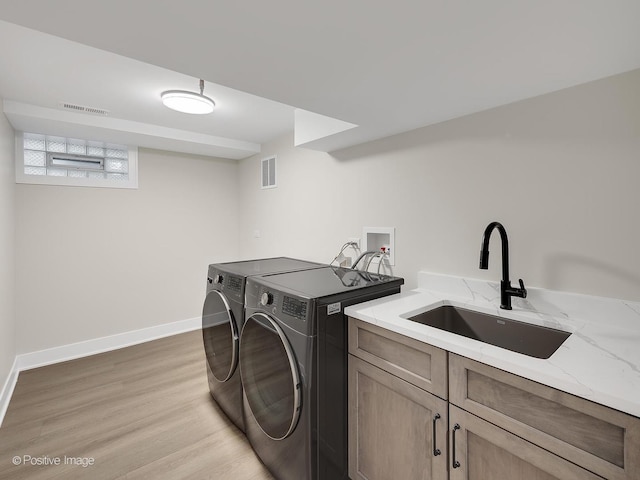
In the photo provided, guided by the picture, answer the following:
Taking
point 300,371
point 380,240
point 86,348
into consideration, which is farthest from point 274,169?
point 86,348

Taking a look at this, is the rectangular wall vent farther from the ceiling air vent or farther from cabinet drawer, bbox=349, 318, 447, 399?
cabinet drawer, bbox=349, 318, 447, 399

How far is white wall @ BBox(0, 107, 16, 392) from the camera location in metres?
2.14

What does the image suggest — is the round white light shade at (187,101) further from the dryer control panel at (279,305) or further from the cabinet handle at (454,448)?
the cabinet handle at (454,448)

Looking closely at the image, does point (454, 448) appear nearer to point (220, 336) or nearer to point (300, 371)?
point (300, 371)

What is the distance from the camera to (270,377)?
59.6 inches

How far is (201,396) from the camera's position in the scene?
2270 millimetres

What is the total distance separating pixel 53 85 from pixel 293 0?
81.6 inches

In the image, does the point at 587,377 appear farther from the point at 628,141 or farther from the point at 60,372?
the point at 60,372

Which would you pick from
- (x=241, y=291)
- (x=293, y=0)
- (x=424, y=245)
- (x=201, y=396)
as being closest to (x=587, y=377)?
(x=424, y=245)

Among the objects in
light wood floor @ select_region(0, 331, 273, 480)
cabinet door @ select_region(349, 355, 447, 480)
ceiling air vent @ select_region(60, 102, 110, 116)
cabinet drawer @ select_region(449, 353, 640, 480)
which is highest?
ceiling air vent @ select_region(60, 102, 110, 116)

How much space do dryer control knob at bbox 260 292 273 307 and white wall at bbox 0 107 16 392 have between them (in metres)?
2.04

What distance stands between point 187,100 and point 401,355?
2.03 meters

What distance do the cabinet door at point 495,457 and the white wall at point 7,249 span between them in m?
2.96

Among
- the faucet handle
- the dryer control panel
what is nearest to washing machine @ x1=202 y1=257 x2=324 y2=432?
the dryer control panel
